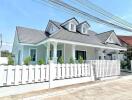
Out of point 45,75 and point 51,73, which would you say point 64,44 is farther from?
point 45,75

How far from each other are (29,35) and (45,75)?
10.1 metres

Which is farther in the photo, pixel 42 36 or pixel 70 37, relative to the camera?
pixel 42 36

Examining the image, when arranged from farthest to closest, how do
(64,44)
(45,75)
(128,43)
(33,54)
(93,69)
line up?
(128,43) → (33,54) → (64,44) → (93,69) → (45,75)

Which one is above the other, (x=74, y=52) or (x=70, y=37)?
(x=70, y=37)

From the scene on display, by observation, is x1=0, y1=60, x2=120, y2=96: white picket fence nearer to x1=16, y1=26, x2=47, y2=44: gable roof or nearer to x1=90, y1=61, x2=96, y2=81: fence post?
x1=90, y1=61, x2=96, y2=81: fence post

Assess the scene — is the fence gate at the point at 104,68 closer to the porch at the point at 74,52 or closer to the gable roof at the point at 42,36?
the porch at the point at 74,52

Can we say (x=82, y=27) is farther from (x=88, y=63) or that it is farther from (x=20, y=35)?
(x=88, y=63)

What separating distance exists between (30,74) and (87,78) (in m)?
4.25

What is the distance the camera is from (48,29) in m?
19.4

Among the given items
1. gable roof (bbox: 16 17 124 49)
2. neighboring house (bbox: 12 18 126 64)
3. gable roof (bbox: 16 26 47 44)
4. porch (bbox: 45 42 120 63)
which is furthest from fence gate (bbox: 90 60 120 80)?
gable roof (bbox: 16 26 47 44)

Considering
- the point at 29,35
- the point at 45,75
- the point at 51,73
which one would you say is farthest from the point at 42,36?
the point at 45,75

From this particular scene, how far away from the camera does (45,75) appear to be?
7867 millimetres

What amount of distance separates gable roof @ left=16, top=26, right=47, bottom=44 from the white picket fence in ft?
25.2

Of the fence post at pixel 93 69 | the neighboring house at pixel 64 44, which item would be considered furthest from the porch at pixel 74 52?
the fence post at pixel 93 69
